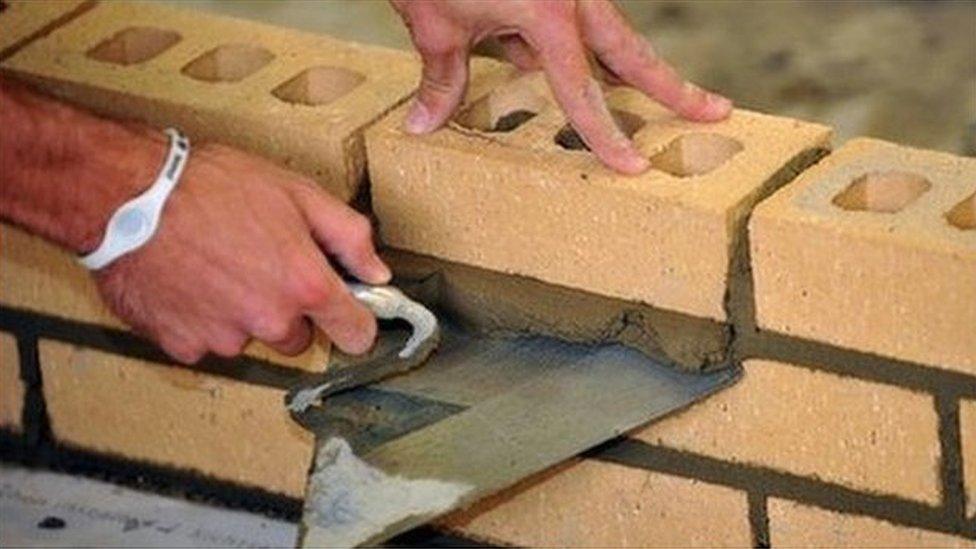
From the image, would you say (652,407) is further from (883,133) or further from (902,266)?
(883,133)

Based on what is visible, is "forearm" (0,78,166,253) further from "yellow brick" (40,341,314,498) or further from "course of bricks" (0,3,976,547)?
"yellow brick" (40,341,314,498)

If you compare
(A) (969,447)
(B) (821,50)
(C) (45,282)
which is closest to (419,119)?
(C) (45,282)

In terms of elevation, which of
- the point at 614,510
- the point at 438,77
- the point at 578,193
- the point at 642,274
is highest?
the point at 438,77

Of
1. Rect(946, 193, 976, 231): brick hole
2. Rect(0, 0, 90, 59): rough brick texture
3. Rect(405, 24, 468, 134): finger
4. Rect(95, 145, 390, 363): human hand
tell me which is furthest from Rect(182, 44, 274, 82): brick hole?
Rect(946, 193, 976, 231): brick hole

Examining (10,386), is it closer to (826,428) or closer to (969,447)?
(826,428)

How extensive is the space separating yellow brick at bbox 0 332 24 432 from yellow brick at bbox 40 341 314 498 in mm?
45

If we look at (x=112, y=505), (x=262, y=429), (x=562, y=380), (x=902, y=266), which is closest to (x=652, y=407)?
(x=562, y=380)

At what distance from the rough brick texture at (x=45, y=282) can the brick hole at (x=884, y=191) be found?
1045mm

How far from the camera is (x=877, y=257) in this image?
3037mm

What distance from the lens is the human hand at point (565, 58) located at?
10.3ft

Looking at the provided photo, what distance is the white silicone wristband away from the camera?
10.00 ft

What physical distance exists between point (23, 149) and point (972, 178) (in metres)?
1.11

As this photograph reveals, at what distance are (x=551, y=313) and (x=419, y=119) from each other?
29cm

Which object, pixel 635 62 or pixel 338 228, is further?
pixel 635 62
